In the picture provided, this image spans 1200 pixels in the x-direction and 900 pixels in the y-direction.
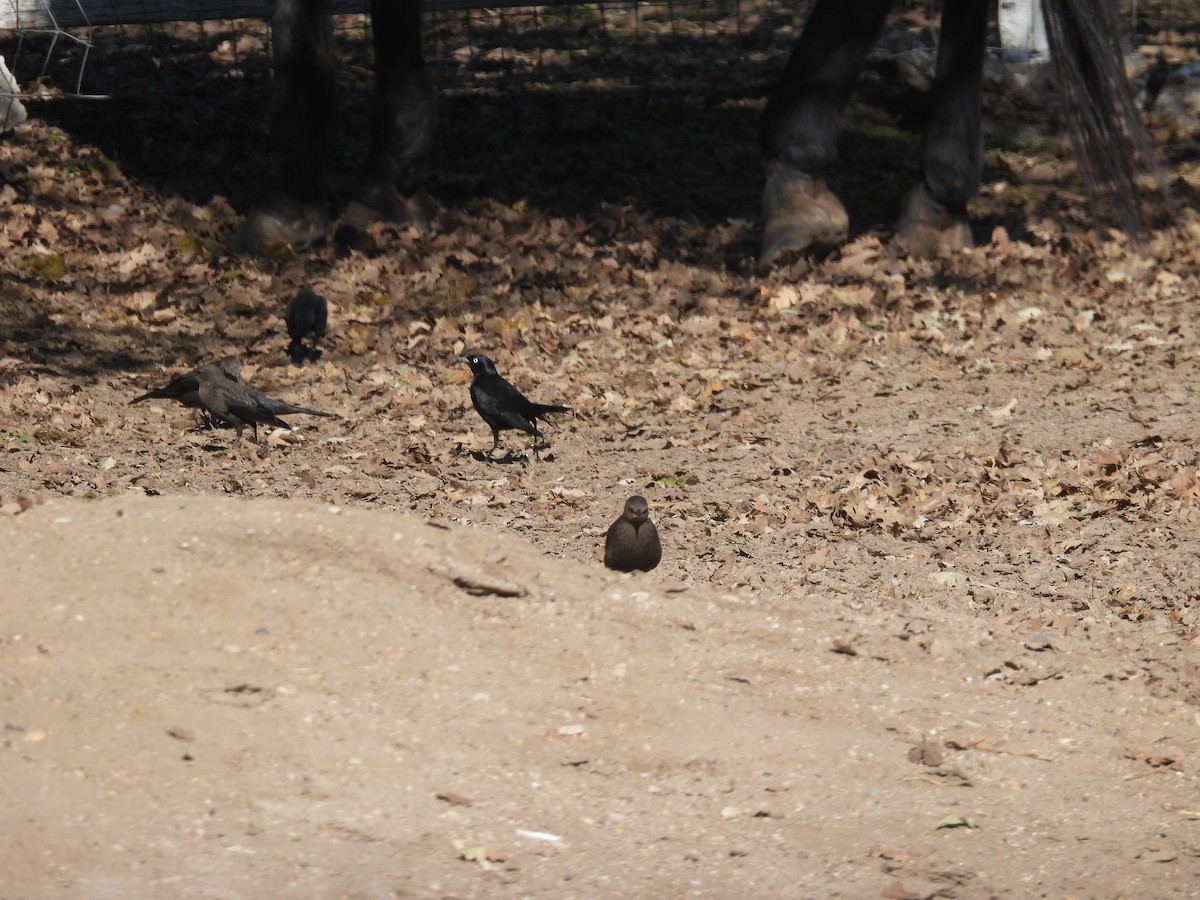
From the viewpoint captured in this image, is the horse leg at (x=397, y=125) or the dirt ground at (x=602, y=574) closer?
the dirt ground at (x=602, y=574)

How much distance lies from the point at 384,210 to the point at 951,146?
13.4 ft

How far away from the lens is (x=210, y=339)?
31.3 ft

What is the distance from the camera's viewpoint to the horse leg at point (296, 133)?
10.7 m

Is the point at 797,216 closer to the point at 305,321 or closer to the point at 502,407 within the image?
the point at 305,321

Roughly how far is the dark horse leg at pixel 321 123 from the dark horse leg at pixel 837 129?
8.43 feet

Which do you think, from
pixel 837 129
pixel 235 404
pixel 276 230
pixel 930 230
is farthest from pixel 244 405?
pixel 930 230

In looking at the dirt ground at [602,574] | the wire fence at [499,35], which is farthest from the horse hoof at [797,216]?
the wire fence at [499,35]

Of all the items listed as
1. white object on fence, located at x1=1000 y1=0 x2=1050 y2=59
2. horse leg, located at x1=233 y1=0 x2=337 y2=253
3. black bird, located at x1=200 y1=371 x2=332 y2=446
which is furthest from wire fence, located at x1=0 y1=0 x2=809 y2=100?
black bird, located at x1=200 y1=371 x2=332 y2=446

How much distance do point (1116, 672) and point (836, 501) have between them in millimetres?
1741

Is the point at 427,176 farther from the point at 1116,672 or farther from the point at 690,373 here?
the point at 1116,672

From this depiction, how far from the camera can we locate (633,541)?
6.02 meters

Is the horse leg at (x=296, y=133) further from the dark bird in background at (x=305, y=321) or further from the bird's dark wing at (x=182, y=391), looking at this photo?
the bird's dark wing at (x=182, y=391)

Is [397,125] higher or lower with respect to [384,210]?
higher

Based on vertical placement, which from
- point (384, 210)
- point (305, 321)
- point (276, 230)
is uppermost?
point (384, 210)
